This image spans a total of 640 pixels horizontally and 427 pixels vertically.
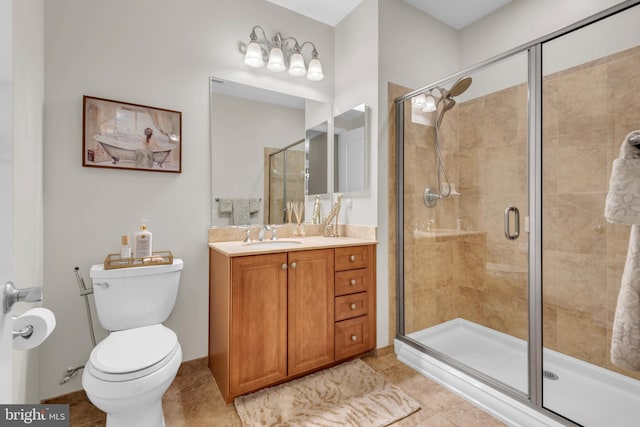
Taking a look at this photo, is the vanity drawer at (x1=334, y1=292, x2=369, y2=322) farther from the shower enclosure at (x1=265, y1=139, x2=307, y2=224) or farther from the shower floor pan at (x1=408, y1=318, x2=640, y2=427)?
the shower enclosure at (x1=265, y1=139, x2=307, y2=224)

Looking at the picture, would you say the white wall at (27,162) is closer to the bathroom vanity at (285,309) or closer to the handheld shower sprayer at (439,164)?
the bathroom vanity at (285,309)

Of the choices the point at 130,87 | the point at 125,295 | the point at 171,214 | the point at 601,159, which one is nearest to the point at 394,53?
the point at 601,159

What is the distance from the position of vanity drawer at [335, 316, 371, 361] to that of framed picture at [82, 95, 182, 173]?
5.09ft

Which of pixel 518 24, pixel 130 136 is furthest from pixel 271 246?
pixel 518 24

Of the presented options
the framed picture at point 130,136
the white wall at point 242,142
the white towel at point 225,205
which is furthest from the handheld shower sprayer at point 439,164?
the framed picture at point 130,136

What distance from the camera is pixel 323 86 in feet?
8.61

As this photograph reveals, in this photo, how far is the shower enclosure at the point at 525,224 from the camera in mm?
1529

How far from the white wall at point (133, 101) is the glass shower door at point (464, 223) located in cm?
141

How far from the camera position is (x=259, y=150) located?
2.31m

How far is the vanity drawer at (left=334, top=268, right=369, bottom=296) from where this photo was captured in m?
2.05

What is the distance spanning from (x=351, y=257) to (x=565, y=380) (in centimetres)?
140

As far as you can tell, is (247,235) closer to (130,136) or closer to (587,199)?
(130,136)

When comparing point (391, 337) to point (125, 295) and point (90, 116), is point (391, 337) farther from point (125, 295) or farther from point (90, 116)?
point (90, 116)

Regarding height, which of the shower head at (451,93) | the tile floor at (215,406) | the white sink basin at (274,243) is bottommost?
the tile floor at (215,406)
